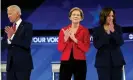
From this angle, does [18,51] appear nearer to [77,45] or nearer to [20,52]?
[20,52]

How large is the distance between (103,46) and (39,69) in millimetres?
1603

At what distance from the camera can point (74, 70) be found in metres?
3.72

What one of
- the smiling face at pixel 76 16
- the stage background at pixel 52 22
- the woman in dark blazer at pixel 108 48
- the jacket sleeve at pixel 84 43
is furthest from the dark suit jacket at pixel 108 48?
the stage background at pixel 52 22

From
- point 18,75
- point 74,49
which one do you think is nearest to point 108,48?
point 74,49

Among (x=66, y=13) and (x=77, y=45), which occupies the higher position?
(x=66, y=13)

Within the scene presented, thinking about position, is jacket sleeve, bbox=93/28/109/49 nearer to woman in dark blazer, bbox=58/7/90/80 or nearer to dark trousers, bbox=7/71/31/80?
woman in dark blazer, bbox=58/7/90/80

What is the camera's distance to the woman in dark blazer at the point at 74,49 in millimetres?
3705

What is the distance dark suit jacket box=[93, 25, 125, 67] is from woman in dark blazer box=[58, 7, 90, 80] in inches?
6.0

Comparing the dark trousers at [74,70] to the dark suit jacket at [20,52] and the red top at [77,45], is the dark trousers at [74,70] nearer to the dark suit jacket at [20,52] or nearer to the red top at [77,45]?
the red top at [77,45]

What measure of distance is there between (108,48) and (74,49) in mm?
372

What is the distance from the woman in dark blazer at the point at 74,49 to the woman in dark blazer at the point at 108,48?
0.51 feet

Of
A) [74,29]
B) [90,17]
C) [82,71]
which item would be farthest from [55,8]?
[82,71]

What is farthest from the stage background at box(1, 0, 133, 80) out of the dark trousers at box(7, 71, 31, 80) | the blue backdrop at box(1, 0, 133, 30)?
the dark trousers at box(7, 71, 31, 80)

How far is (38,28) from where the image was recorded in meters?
5.10
